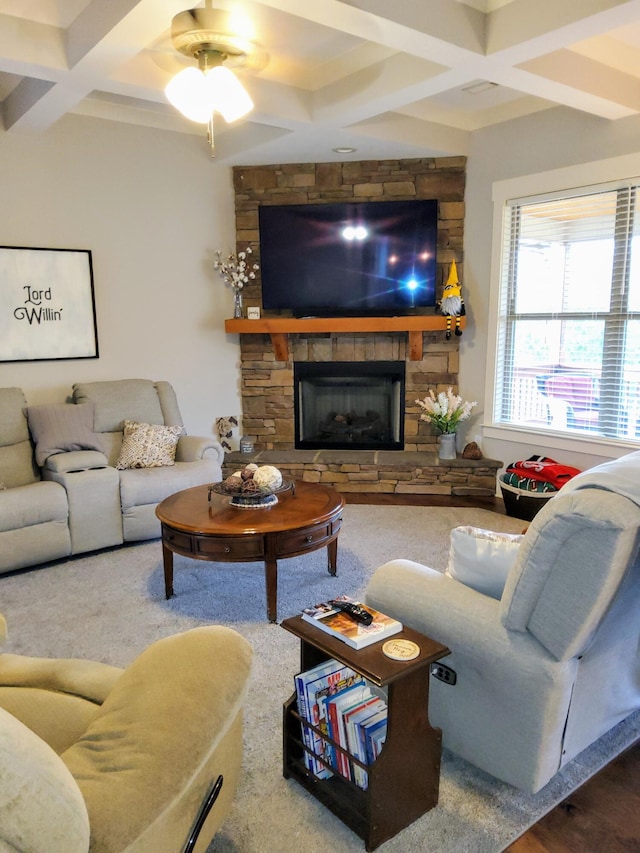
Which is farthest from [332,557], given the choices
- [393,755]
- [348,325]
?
[348,325]

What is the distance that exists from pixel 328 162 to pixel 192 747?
481 centimetres

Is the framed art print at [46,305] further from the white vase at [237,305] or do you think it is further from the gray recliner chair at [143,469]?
the white vase at [237,305]

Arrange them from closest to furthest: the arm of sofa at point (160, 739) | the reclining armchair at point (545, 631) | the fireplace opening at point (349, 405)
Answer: the arm of sofa at point (160, 739) → the reclining armchair at point (545, 631) → the fireplace opening at point (349, 405)

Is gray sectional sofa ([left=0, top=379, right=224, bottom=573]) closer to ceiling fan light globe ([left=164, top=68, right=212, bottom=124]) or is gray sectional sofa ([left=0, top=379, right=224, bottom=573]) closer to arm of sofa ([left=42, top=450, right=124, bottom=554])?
arm of sofa ([left=42, top=450, right=124, bottom=554])

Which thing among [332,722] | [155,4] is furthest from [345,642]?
[155,4]

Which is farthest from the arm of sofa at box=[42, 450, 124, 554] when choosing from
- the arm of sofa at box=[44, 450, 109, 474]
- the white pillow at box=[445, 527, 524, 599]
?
the white pillow at box=[445, 527, 524, 599]

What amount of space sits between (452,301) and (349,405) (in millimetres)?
1325

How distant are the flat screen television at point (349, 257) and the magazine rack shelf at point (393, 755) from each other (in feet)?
12.4

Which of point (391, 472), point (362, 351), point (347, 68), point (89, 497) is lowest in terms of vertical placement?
point (391, 472)

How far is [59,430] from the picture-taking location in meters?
4.00

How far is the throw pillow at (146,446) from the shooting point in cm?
413

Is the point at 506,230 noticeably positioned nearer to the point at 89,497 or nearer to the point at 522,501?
the point at 522,501

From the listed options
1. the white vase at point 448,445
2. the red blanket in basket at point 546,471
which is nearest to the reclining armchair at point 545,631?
the red blanket in basket at point 546,471

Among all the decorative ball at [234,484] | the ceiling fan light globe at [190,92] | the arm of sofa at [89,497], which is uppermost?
the ceiling fan light globe at [190,92]
